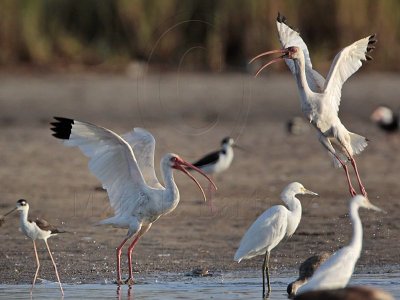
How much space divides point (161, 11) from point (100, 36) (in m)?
1.42

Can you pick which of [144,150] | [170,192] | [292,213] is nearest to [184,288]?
[292,213]

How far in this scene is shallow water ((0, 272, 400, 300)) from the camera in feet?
31.5

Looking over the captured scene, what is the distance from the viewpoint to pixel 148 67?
24422mm

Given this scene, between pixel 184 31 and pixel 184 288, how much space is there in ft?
50.0

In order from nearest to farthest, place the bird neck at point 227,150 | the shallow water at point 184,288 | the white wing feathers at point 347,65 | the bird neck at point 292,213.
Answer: the shallow water at point 184,288 < the bird neck at point 292,213 < the white wing feathers at point 347,65 < the bird neck at point 227,150

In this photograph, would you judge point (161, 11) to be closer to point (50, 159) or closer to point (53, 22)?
point (53, 22)

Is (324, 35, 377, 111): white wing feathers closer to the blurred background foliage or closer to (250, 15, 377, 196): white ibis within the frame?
(250, 15, 377, 196): white ibis

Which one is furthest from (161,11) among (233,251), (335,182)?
(233,251)

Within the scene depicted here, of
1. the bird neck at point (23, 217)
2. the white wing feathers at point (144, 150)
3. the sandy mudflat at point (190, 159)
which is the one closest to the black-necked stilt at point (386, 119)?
the sandy mudflat at point (190, 159)

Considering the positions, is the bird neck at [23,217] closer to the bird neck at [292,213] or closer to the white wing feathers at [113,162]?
the white wing feathers at [113,162]

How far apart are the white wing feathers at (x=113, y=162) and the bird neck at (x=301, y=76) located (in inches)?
94.5

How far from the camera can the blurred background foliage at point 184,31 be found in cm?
2422

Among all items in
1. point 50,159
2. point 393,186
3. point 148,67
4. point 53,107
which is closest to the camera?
point 393,186

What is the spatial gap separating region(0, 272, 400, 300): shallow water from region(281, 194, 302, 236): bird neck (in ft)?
1.48
